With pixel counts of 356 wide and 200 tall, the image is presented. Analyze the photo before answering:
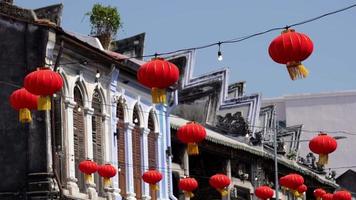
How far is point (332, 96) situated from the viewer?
65000 mm

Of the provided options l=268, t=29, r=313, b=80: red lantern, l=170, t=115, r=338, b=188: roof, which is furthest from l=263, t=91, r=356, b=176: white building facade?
l=268, t=29, r=313, b=80: red lantern

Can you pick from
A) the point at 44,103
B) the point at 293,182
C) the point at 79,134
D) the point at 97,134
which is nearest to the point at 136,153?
the point at 97,134

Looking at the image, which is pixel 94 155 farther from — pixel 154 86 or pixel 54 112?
pixel 154 86

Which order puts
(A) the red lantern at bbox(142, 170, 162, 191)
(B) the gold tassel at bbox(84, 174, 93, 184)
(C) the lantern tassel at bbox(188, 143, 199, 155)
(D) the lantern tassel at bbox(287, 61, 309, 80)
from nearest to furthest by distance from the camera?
(D) the lantern tassel at bbox(287, 61, 309, 80) < (C) the lantern tassel at bbox(188, 143, 199, 155) < (B) the gold tassel at bbox(84, 174, 93, 184) < (A) the red lantern at bbox(142, 170, 162, 191)

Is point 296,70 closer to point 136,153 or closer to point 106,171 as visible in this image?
point 106,171

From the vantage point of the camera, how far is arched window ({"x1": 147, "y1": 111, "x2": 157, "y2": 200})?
109 ft

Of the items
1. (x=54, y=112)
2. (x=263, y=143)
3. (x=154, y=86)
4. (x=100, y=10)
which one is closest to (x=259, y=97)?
(x=263, y=143)

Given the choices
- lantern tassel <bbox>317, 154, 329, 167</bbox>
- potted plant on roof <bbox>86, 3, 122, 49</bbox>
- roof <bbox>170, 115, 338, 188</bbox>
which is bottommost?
lantern tassel <bbox>317, 154, 329, 167</bbox>

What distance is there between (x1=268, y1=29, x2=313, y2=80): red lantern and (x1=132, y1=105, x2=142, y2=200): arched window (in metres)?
13.3


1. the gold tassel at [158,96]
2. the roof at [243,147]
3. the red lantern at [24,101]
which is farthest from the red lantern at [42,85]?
the roof at [243,147]

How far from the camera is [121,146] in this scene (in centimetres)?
3156

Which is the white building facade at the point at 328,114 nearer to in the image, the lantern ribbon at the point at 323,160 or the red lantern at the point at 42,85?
the lantern ribbon at the point at 323,160

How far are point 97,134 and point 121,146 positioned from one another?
1.50 metres

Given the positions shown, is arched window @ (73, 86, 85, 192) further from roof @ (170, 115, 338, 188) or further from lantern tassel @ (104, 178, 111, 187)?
roof @ (170, 115, 338, 188)
